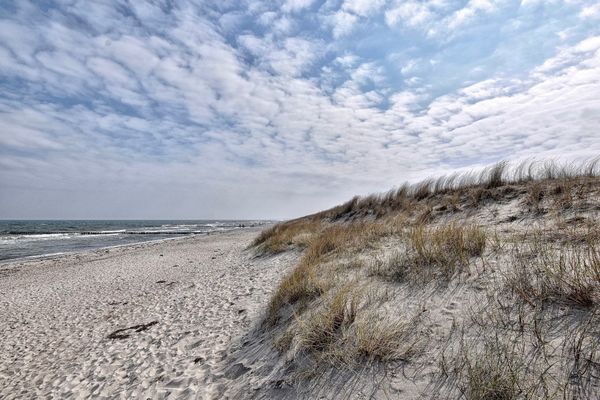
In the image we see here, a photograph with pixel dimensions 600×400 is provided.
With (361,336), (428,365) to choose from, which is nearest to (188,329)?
(361,336)

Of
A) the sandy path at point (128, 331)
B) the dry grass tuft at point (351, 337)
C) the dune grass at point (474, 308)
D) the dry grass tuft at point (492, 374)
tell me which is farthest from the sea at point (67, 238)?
the dry grass tuft at point (492, 374)

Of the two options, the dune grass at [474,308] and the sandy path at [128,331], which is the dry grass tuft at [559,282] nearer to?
the dune grass at [474,308]

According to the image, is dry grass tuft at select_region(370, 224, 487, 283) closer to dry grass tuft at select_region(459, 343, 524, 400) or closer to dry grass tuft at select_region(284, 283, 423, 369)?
dry grass tuft at select_region(284, 283, 423, 369)

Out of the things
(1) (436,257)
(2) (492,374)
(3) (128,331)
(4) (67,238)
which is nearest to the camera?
(2) (492,374)

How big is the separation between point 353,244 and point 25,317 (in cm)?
929

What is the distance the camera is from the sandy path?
169 inches

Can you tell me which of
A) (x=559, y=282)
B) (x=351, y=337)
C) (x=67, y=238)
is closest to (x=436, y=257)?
(x=559, y=282)

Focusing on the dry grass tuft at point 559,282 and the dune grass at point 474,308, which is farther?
the dry grass tuft at point 559,282

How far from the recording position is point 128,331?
626 cm

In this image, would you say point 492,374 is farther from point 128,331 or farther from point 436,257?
point 128,331

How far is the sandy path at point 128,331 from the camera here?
14.1 ft

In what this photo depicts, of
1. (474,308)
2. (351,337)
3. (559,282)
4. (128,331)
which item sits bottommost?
(128,331)

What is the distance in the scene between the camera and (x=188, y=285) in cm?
995

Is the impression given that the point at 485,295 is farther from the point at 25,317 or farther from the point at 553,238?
the point at 25,317
